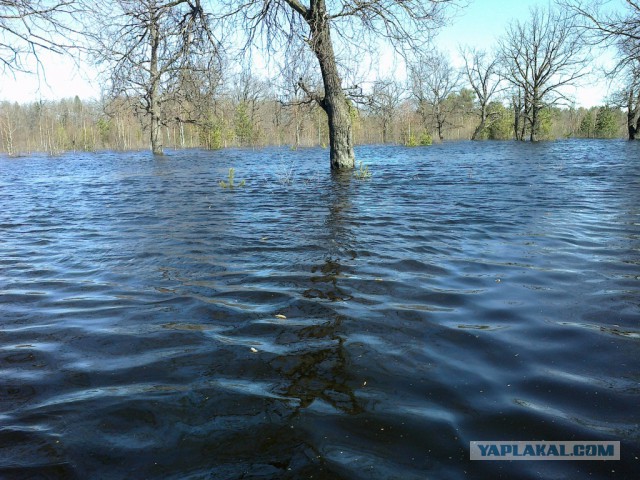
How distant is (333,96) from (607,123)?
1839 inches

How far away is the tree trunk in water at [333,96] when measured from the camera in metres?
11.5

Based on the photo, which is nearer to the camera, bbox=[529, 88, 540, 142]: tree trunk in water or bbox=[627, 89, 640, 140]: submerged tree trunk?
bbox=[627, 89, 640, 140]: submerged tree trunk

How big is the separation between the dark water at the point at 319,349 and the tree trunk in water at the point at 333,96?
24.4 feet

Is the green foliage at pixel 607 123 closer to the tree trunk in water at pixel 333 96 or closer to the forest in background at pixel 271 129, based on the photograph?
the forest in background at pixel 271 129

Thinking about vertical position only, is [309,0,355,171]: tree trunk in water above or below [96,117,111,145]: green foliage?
below

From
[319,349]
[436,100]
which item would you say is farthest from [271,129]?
[319,349]

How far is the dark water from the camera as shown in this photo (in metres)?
1.80

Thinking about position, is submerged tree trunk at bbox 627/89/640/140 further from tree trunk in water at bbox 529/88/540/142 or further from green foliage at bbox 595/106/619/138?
green foliage at bbox 595/106/619/138

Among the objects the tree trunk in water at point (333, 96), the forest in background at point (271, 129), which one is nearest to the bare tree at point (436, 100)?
the forest in background at point (271, 129)

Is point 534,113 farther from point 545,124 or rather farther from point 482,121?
point 545,124

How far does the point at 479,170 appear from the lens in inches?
546

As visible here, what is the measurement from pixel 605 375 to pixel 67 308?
3664mm

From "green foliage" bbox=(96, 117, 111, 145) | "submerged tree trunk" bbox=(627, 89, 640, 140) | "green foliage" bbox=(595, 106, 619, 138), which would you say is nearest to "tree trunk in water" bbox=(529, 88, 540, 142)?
"submerged tree trunk" bbox=(627, 89, 640, 140)

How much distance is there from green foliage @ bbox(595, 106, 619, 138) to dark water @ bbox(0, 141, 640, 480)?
166 ft
